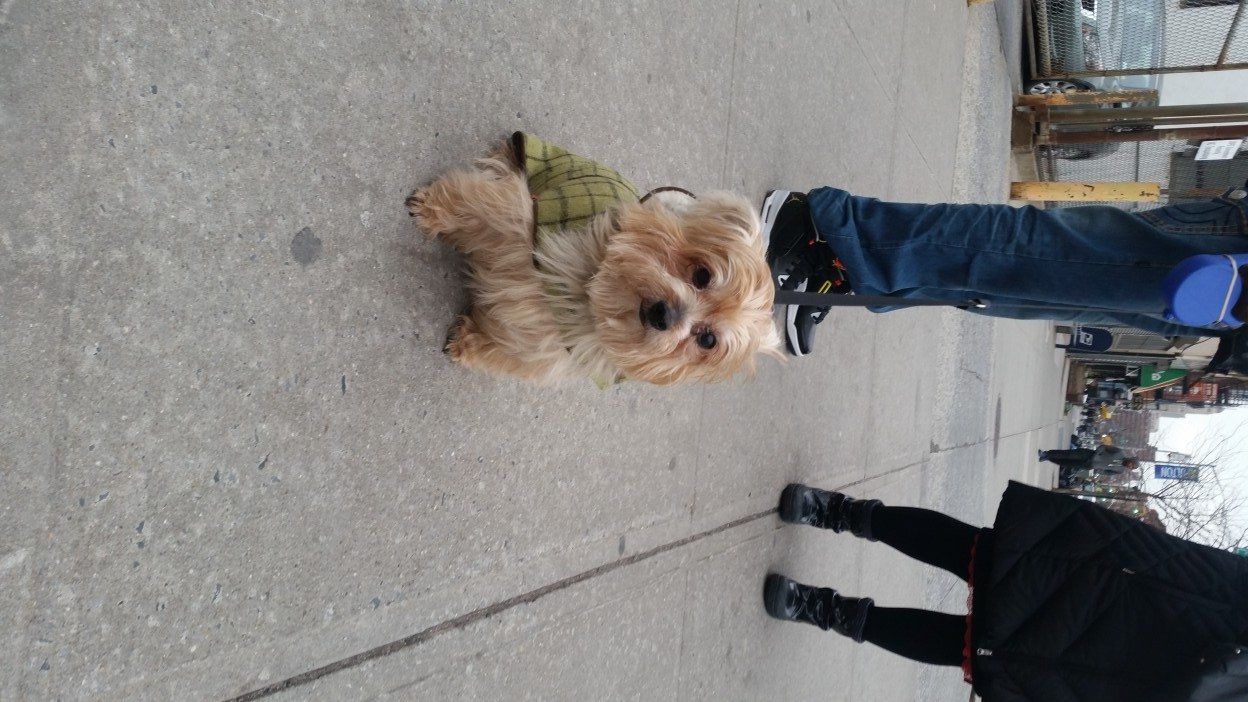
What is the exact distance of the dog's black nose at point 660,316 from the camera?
2258mm

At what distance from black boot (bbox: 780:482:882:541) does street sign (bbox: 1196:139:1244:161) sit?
647 cm

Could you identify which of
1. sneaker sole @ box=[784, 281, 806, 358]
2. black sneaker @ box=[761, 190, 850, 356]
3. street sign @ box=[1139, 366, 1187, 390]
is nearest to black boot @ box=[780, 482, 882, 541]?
sneaker sole @ box=[784, 281, 806, 358]

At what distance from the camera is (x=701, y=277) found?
2383 millimetres

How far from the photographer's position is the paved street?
166 centimetres

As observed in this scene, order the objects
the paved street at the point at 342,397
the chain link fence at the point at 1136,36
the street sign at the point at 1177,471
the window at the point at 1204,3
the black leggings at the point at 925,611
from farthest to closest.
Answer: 1. the street sign at the point at 1177,471
2. the chain link fence at the point at 1136,36
3. the window at the point at 1204,3
4. the black leggings at the point at 925,611
5. the paved street at the point at 342,397

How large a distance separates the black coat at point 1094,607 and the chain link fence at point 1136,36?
6.47 m

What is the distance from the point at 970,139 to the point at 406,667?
24.8 feet

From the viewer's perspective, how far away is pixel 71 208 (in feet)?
5.45

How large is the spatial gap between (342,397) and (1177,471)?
105 ft

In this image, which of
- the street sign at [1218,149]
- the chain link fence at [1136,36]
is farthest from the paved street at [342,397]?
the street sign at [1218,149]

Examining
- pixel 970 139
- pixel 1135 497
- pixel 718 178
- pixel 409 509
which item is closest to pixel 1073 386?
pixel 1135 497

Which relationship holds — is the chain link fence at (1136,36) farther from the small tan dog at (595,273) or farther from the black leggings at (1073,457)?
the black leggings at (1073,457)

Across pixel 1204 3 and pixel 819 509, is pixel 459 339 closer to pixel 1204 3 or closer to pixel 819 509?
pixel 819 509

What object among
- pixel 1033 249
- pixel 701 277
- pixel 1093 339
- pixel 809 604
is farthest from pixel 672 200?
pixel 1093 339
